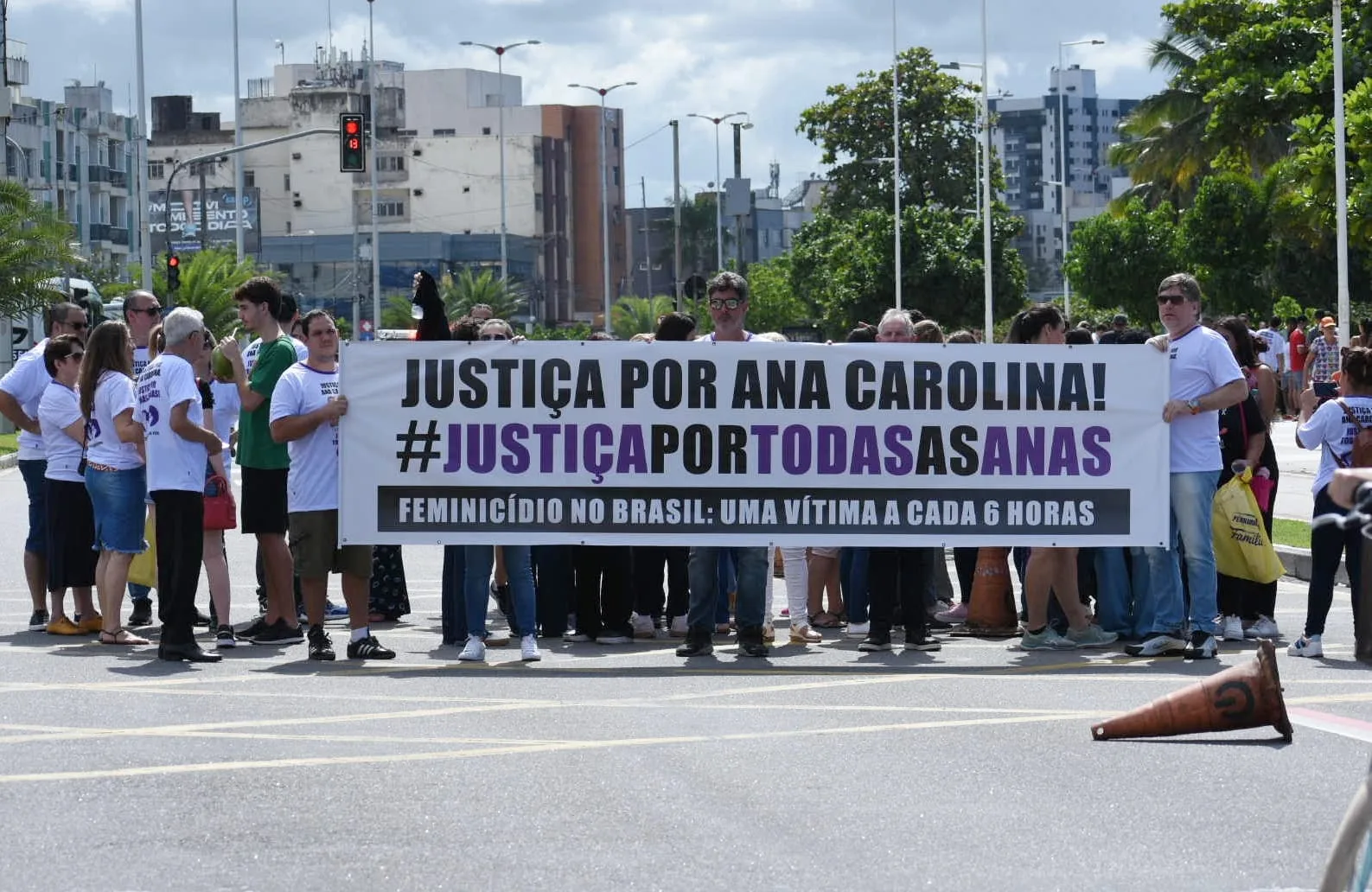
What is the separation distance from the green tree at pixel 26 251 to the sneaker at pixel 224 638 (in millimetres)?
33937

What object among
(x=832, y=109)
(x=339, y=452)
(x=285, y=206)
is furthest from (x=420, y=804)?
(x=285, y=206)

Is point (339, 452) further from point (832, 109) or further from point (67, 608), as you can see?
point (832, 109)

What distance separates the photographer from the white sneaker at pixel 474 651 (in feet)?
40.1

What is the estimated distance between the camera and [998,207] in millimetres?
Result: 75938

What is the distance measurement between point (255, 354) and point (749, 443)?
120 inches

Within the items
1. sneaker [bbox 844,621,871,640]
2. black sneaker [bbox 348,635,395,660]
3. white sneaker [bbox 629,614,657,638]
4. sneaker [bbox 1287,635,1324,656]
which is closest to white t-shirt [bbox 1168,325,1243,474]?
sneaker [bbox 1287,635,1324,656]

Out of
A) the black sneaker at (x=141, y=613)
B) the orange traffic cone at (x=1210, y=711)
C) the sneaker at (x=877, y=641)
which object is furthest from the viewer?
the black sneaker at (x=141, y=613)

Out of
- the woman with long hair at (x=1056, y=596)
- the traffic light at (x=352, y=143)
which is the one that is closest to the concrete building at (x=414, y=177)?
the traffic light at (x=352, y=143)

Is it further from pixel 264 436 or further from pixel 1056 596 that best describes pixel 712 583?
pixel 264 436

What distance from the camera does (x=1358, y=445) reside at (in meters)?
12.3

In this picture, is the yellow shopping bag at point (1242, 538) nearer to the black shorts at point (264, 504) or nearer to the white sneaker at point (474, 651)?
the white sneaker at point (474, 651)

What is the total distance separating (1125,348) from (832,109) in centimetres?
7013

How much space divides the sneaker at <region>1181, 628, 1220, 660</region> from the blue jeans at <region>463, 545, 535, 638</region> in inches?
141

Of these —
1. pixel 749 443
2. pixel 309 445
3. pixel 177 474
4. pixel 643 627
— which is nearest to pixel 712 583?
pixel 749 443
